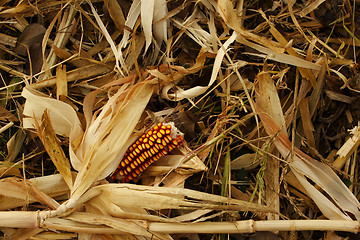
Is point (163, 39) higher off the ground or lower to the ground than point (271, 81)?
higher

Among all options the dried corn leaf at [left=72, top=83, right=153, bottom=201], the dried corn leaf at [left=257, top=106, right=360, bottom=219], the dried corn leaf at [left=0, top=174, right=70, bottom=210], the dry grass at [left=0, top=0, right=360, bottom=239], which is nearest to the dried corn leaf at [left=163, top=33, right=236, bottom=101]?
the dry grass at [left=0, top=0, right=360, bottom=239]

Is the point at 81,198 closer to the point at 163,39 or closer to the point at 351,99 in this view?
the point at 163,39

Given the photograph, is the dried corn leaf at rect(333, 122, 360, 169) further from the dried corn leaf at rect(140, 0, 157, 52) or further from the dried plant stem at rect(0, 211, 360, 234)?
the dried corn leaf at rect(140, 0, 157, 52)

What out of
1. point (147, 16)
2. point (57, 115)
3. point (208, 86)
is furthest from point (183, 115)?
point (57, 115)

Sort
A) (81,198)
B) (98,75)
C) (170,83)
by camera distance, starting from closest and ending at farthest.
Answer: (81,198) → (170,83) → (98,75)

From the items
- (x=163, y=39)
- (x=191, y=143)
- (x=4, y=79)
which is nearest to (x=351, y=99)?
(x=191, y=143)

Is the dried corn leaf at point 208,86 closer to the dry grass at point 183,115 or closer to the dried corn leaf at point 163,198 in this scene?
the dry grass at point 183,115
